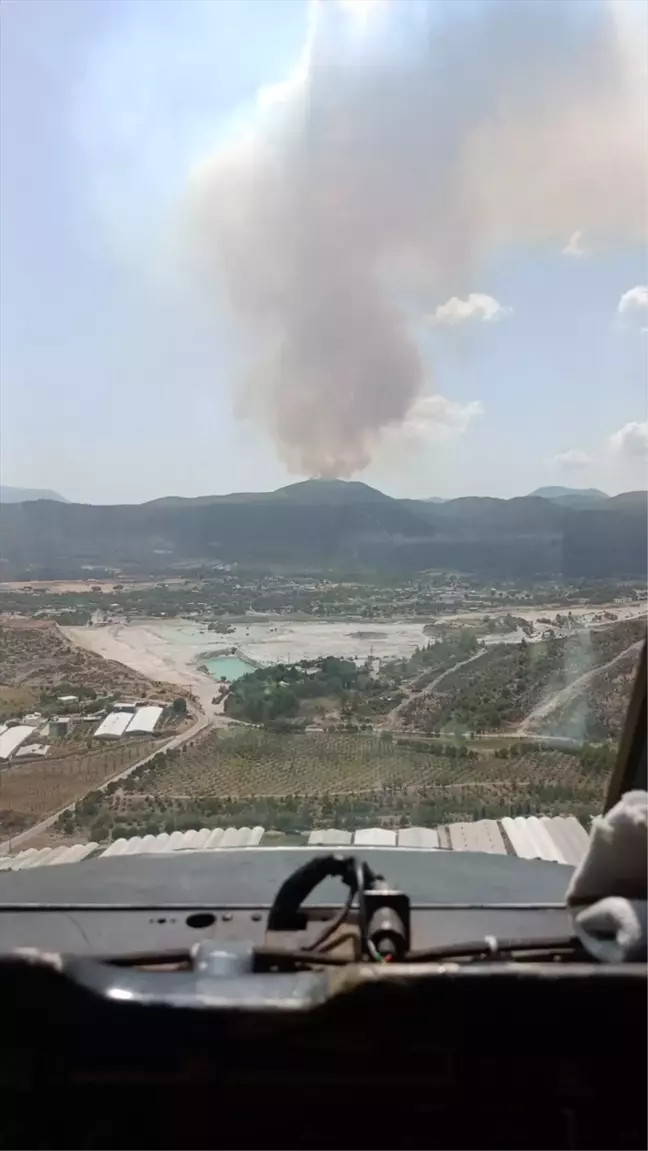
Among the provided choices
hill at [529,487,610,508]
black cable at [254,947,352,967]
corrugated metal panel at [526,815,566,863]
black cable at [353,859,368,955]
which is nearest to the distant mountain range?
hill at [529,487,610,508]

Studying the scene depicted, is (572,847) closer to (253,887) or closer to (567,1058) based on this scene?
(253,887)

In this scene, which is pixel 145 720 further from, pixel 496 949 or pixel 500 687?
pixel 496 949

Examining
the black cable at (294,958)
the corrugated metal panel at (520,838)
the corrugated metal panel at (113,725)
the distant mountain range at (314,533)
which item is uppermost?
the distant mountain range at (314,533)

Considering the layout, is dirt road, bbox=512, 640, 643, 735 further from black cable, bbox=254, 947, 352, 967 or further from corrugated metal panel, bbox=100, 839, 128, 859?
black cable, bbox=254, 947, 352, 967

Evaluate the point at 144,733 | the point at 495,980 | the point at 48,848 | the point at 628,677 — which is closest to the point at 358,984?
the point at 495,980

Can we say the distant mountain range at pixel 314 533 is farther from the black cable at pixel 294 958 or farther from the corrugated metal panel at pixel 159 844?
the black cable at pixel 294 958

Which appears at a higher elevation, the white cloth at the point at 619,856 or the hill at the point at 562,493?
the hill at the point at 562,493

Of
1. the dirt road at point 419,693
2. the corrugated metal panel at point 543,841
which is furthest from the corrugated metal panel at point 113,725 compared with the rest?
the corrugated metal panel at point 543,841
